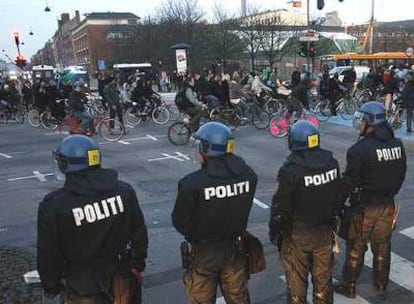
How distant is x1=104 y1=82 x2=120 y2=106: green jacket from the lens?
1597 cm

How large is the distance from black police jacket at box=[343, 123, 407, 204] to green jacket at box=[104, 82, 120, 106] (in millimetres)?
12228

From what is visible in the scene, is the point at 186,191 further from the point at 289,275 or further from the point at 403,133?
the point at 403,133

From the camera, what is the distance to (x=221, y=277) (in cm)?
367

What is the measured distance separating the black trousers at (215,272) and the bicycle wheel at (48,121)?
15.1 meters

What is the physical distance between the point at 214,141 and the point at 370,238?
6.60 feet

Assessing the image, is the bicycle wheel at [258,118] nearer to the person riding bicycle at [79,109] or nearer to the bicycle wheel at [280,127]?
the bicycle wheel at [280,127]

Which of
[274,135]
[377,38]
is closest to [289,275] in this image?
[274,135]

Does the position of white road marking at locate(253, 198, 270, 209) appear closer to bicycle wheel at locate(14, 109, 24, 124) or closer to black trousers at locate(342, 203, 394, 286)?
black trousers at locate(342, 203, 394, 286)

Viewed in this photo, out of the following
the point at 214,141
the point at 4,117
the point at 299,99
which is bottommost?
the point at 4,117

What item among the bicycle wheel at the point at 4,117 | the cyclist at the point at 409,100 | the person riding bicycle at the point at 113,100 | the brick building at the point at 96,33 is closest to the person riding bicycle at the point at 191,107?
the person riding bicycle at the point at 113,100

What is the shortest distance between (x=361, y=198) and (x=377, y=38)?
8136 cm

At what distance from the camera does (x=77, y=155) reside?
123 inches

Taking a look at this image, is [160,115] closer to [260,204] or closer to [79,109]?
[79,109]

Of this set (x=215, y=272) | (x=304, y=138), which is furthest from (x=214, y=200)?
(x=304, y=138)
